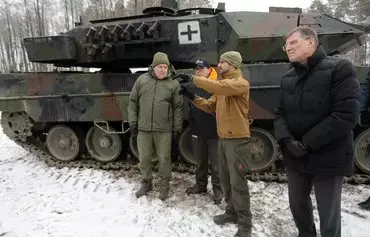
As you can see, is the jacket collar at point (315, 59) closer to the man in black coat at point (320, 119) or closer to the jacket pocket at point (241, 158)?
the man in black coat at point (320, 119)

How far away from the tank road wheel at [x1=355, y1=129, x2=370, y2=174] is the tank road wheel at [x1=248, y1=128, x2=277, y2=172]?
143 centimetres

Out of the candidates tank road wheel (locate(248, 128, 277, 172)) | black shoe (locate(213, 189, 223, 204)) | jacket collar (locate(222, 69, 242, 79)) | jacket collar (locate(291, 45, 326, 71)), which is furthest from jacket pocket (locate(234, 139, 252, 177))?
tank road wheel (locate(248, 128, 277, 172))

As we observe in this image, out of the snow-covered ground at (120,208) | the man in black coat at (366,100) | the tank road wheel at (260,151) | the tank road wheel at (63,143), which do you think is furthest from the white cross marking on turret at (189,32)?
the man in black coat at (366,100)

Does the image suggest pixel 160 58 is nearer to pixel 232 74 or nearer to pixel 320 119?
pixel 232 74

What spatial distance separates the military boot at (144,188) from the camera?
5.55m

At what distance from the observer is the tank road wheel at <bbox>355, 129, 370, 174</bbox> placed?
20.8 ft

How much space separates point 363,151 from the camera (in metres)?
6.46

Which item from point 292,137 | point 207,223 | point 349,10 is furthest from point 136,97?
point 349,10

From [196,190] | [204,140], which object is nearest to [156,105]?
[204,140]

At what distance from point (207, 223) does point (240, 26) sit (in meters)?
3.59

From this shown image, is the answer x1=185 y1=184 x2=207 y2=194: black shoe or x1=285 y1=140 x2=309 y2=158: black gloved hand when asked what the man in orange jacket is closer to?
x1=185 y1=184 x2=207 y2=194: black shoe

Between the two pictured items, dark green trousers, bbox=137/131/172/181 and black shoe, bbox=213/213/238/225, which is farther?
dark green trousers, bbox=137/131/172/181

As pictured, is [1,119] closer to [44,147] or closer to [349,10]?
[44,147]

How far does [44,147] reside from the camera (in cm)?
770
